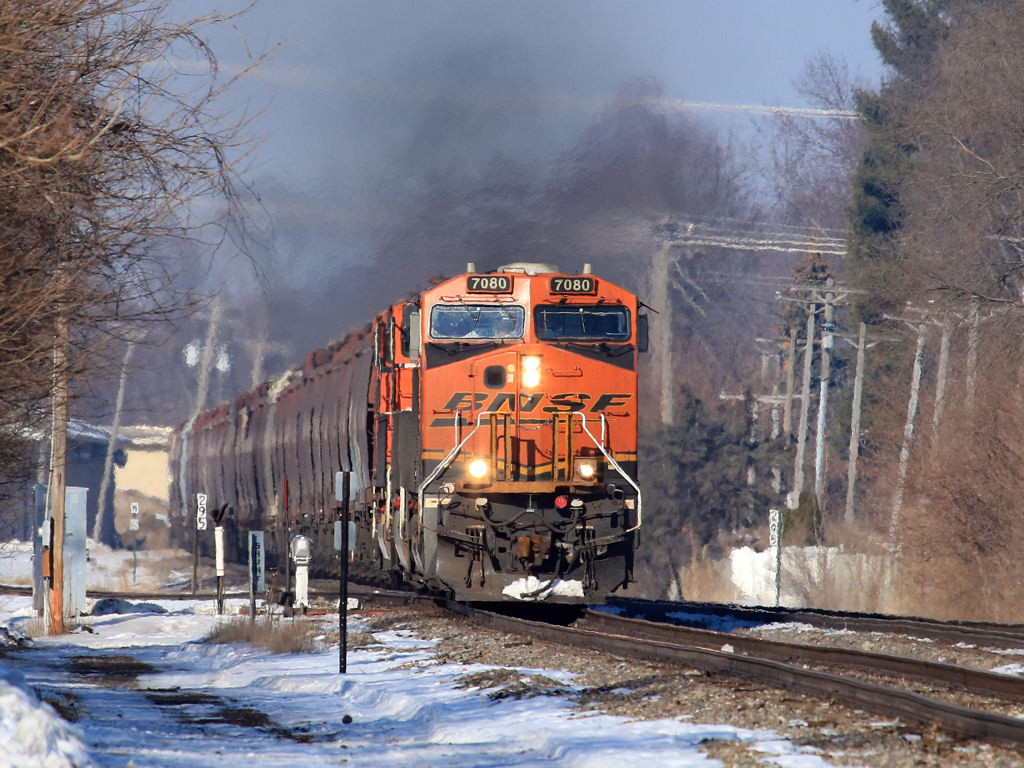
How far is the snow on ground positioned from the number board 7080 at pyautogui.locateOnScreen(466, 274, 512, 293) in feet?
13.6

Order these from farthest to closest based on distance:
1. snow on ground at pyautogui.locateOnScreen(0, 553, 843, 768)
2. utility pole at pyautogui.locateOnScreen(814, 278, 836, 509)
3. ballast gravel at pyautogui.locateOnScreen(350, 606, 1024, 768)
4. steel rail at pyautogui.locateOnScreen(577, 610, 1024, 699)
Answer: utility pole at pyautogui.locateOnScreen(814, 278, 836, 509) → steel rail at pyautogui.locateOnScreen(577, 610, 1024, 699) → snow on ground at pyautogui.locateOnScreen(0, 553, 843, 768) → ballast gravel at pyautogui.locateOnScreen(350, 606, 1024, 768)

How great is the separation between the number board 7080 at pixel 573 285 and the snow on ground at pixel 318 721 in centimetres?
439

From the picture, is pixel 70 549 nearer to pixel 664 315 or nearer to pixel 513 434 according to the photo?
pixel 513 434

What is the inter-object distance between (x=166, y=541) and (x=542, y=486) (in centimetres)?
5969

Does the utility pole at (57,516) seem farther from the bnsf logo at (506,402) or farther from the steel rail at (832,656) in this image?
the steel rail at (832,656)

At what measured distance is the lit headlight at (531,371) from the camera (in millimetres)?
15602

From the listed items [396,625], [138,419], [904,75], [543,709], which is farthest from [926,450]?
[138,419]

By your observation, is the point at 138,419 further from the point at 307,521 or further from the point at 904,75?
the point at 307,521

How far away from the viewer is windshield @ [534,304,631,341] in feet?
52.2

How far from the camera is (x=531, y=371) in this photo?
1562cm

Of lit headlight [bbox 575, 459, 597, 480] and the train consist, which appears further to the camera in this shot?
lit headlight [bbox 575, 459, 597, 480]

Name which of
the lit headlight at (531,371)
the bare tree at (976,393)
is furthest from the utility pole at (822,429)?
the lit headlight at (531,371)

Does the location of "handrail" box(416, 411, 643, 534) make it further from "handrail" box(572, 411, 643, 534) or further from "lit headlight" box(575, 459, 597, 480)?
"lit headlight" box(575, 459, 597, 480)

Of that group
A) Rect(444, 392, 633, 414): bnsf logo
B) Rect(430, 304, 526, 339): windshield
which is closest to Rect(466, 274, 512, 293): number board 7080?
Rect(430, 304, 526, 339): windshield
